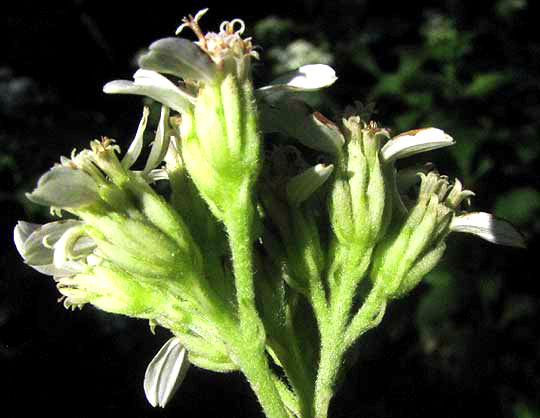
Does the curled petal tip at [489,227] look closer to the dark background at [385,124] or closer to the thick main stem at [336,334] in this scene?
the thick main stem at [336,334]

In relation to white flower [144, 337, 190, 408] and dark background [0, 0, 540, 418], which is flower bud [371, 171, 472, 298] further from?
dark background [0, 0, 540, 418]

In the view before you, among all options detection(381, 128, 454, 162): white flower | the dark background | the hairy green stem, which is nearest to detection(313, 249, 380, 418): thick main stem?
the hairy green stem

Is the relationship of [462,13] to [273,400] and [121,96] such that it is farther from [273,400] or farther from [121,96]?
[273,400]

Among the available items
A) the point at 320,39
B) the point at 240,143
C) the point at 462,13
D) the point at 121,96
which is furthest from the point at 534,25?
the point at 240,143

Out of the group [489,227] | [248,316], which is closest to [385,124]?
[489,227]

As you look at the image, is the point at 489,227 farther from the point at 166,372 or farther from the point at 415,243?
the point at 166,372

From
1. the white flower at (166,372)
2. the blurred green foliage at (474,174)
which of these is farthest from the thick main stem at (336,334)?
the blurred green foliage at (474,174)
